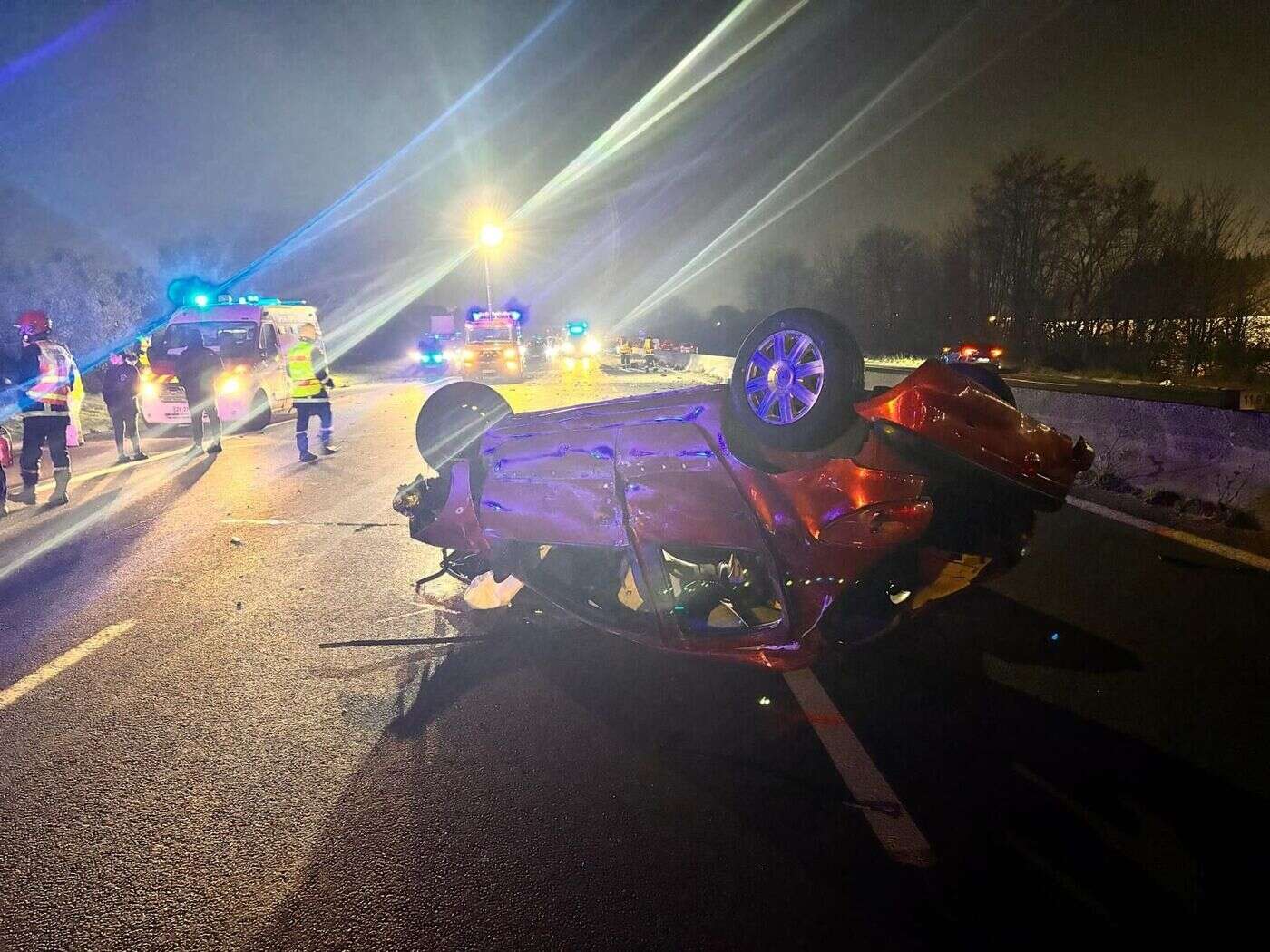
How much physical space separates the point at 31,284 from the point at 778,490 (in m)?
37.6

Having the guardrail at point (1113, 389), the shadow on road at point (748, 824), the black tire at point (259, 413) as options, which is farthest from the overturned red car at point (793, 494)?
the black tire at point (259, 413)

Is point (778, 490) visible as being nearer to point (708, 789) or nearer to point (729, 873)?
point (708, 789)

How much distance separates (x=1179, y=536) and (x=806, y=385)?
4.71 m

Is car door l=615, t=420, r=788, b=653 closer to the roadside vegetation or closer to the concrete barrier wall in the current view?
the concrete barrier wall

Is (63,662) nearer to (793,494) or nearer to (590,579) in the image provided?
(590,579)

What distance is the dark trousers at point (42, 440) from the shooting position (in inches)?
305

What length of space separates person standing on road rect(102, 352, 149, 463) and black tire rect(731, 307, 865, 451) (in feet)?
34.6

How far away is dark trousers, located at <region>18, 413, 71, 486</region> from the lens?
7.73m

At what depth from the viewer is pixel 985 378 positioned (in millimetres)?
3275

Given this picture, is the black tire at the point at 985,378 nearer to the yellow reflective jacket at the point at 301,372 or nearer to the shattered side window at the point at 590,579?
the shattered side window at the point at 590,579

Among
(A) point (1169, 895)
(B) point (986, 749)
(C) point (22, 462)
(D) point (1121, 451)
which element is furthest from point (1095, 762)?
(C) point (22, 462)

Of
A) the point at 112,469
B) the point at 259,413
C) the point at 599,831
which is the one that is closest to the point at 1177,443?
the point at 599,831

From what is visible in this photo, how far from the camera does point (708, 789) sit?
2.60 metres

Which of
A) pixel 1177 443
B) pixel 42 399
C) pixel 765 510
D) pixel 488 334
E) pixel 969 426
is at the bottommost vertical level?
pixel 1177 443
